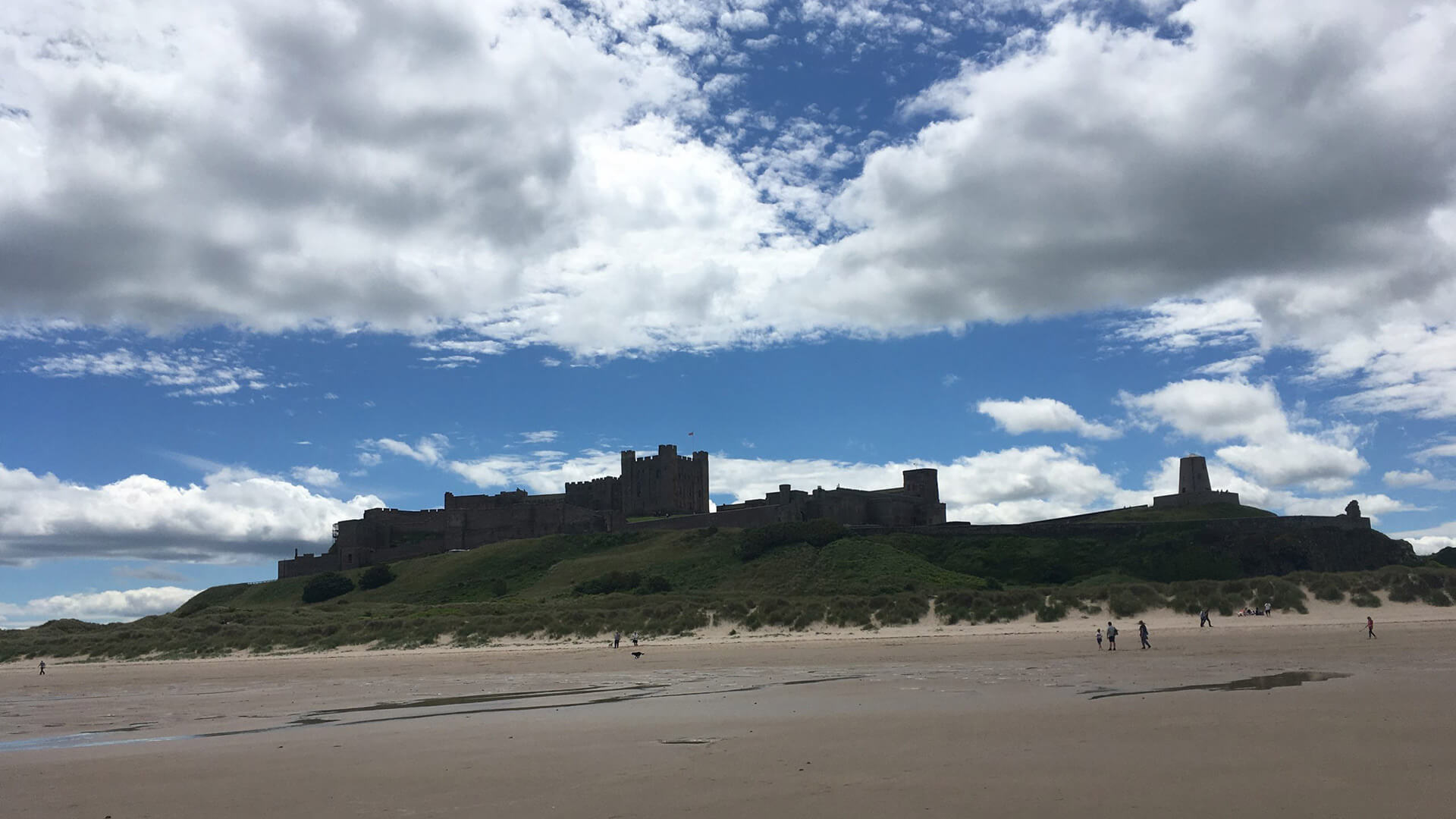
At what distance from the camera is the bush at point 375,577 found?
263ft

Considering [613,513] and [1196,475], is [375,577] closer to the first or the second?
[613,513]

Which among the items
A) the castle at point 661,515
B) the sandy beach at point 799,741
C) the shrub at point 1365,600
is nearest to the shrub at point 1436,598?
the shrub at point 1365,600

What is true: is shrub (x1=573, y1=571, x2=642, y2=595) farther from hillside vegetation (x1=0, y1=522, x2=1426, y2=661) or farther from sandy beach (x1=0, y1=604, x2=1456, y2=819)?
sandy beach (x1=0, y1=604, x2=1456, y2=819)

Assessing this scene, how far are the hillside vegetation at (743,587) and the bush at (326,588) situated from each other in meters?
0.16

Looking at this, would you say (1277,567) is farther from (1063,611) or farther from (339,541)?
(339,541)

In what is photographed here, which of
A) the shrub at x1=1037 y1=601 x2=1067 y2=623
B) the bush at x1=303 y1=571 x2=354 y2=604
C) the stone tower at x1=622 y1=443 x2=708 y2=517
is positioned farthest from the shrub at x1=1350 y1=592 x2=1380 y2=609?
the stone tower at x1=622 y1=443 x2=708 y2=517

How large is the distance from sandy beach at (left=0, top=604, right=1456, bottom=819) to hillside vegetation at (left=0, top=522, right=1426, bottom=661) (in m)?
11.7

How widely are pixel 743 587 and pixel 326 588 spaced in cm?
3961

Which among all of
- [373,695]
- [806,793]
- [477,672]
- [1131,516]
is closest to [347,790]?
[806,793]

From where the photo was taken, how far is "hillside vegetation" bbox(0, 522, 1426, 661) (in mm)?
35688

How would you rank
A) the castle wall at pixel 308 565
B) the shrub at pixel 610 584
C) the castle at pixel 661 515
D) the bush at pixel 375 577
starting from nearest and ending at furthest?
the shrub at pixel 610 584 < the castle at pixel 661 515 < the bush at pixel 375 577 < the castle wall at pixel 308 565

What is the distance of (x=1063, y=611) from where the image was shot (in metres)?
34.8

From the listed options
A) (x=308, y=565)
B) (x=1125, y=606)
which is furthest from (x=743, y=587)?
Result: (x=308, y=565)

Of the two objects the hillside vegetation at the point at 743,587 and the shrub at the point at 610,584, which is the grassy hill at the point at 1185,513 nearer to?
the hillside vegetation at the point at 743,587
